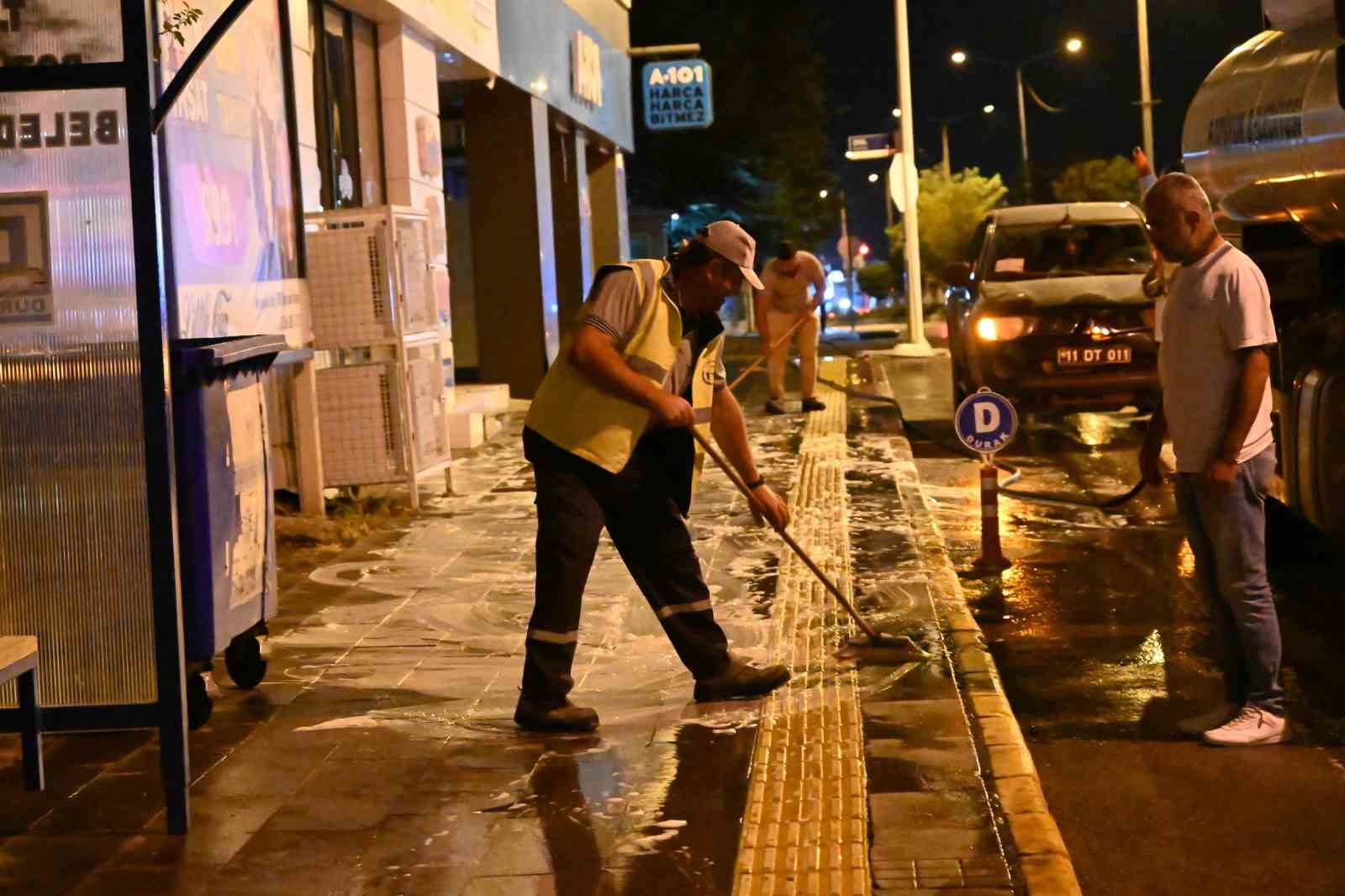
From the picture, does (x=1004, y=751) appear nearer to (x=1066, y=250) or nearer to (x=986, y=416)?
(x=986, y=416)

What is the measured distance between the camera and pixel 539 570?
577 cm

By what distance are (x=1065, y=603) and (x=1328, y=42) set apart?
282 centimetres

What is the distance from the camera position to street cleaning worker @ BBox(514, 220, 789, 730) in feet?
18.2

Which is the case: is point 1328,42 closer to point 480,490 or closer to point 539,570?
point 539,570

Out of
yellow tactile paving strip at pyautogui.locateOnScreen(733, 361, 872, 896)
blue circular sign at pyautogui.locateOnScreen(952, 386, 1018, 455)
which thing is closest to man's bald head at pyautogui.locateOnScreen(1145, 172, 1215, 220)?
yellow tactile paving strip at pyautogui.locateOnScreen(733, 361, 872, 896)

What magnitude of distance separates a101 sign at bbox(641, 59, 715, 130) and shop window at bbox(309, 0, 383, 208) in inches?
589

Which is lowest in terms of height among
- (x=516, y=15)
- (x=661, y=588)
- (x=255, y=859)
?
(x=255, y=859)

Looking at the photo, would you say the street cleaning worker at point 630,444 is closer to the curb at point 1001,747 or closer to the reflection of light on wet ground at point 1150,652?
the curb at point 1001,747

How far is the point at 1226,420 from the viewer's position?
5598 mm

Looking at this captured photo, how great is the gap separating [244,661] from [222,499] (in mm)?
837

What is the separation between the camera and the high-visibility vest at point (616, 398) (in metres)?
5.60

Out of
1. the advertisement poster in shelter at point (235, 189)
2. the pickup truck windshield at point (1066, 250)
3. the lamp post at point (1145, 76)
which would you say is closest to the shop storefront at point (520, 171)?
the pickup truck windshield at point (1066, 250)

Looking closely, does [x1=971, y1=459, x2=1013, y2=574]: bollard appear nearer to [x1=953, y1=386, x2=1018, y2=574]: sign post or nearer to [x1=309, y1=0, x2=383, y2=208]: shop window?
[x1=953, y1=386, x2=1018, y2=574]: sign post

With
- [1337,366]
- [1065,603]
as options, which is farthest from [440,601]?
[1337,366]
